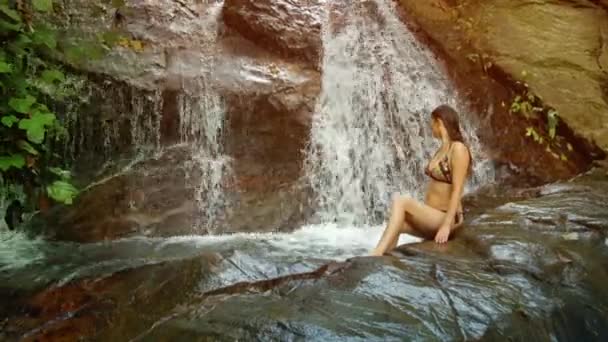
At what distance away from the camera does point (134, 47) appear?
287 inches

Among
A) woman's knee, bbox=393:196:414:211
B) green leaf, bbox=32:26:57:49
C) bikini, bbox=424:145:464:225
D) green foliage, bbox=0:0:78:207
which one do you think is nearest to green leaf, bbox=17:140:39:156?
green foliage, bbox=0:0:78:207

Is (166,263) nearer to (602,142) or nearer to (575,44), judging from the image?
(602,142)

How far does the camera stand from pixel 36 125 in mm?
3928

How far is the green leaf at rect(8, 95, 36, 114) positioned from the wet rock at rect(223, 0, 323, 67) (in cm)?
401

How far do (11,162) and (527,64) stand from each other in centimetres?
635

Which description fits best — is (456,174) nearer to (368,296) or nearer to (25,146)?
(368,296)

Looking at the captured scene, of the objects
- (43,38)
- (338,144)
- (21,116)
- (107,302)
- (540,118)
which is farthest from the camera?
(540,118)

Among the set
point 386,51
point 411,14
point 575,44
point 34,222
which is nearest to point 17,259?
point 34,222

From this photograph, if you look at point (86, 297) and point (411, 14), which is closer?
point (86, 297)

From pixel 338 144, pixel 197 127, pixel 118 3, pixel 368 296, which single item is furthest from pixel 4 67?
pixel 118 3

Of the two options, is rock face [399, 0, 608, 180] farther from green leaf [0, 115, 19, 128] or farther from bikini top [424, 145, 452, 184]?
→ green leaf [0, 115, 19, 128]

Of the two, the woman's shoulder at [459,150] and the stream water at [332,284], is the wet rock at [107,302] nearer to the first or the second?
the stream water at [332,284]

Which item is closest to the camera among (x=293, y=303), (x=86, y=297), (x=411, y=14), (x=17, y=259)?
(x=293, y=303)

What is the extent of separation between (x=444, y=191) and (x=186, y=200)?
3.14 metres
